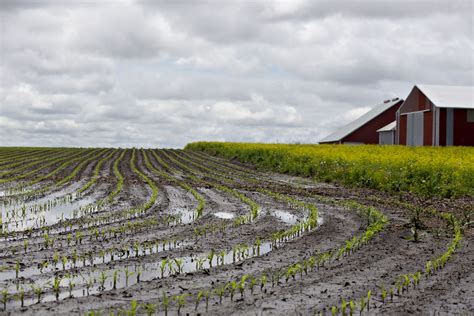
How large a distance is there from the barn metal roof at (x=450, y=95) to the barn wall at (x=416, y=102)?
1.46 feet

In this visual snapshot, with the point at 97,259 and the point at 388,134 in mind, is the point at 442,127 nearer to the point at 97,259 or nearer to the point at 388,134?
the point at 388,134

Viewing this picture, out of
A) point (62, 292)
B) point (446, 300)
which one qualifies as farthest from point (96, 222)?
point (446, 300)

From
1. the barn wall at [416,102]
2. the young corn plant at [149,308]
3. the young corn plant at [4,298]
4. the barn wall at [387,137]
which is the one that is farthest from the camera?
the barn wall at [387,137]

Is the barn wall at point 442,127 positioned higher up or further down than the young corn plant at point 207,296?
higher up

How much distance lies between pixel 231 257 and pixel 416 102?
126 feet

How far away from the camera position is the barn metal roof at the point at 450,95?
131 feet

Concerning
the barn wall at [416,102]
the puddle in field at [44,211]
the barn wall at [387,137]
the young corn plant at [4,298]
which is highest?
the barn wall at [416,102]

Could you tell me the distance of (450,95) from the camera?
1688 inches

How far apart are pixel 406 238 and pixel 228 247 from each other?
312cm

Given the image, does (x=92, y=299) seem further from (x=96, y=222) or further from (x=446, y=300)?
(x=96, y=222)

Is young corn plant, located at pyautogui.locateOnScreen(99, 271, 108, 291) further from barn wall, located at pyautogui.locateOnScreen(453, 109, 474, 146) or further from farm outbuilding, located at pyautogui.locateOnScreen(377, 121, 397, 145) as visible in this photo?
farm outbuilding, located at pyautogui.locateOnScreen(377, 121, 397, 145)

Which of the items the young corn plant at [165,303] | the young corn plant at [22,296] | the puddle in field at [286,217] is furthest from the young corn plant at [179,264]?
the puddle in field at [286,217]

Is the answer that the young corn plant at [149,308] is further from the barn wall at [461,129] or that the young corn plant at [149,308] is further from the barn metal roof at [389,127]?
the barn metal roof at [389,127]

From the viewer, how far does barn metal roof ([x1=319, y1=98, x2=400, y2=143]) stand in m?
55.4
